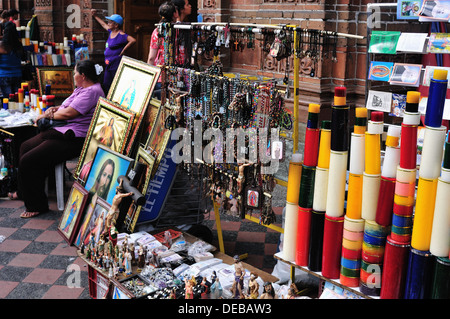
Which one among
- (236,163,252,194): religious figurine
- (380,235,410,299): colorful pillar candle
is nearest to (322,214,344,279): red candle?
(380,235,410,299): colorful pillar candle

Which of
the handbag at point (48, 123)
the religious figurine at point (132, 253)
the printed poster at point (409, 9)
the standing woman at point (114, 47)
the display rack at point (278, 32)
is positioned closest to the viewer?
the display rack at point (278, 32)

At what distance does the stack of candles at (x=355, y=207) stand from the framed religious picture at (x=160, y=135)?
1.72 meters

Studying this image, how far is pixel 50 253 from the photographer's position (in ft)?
13.1

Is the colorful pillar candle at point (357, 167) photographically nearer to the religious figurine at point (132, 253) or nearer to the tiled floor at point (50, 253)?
the religious figurine at point (132, 253)

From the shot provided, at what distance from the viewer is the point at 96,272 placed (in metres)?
3.17

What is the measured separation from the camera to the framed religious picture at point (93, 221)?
3.69 meters

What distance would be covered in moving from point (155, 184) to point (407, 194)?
7.02ft

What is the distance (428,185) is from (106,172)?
272 centimetres

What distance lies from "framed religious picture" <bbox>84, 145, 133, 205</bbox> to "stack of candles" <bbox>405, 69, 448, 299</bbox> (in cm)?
237

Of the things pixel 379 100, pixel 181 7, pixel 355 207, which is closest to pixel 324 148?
pixel 355 207

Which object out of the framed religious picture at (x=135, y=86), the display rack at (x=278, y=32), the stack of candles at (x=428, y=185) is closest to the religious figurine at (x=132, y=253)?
the display rack at (x=278, y=32)

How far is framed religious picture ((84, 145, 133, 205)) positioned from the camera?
380 cm

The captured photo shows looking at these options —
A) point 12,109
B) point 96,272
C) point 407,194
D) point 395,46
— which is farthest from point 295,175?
point 12,109

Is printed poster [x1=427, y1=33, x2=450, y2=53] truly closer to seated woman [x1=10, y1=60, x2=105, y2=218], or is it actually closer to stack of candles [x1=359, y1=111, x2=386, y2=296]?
stack of candles [x1=359, y1=111, x2=386, y2=296]
